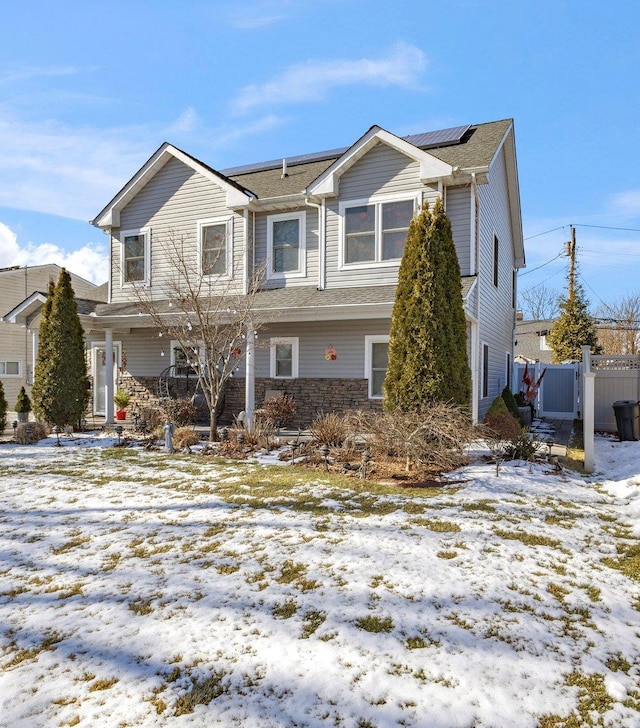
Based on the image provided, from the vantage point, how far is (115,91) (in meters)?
9.61

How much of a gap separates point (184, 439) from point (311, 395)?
3.95 metres

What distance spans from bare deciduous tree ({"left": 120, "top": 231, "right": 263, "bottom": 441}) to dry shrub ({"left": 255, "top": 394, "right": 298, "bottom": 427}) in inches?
44.1

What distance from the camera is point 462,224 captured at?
35.8 ft

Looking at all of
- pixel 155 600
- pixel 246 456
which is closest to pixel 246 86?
pixel 246 456

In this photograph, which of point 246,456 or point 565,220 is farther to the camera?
point 565,220

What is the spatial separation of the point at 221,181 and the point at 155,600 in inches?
462

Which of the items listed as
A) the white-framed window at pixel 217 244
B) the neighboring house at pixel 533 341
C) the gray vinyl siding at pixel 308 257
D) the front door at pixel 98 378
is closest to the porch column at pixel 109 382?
the front door at pixel 98 378

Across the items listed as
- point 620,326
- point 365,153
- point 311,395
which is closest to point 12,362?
point 311,395

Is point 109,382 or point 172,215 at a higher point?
point 172,215

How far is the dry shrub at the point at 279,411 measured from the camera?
1148cm

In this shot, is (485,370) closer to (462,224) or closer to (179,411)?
(462,224)

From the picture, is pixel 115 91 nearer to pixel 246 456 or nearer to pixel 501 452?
pixel 246 456

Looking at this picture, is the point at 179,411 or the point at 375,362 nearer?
the point at 179,411

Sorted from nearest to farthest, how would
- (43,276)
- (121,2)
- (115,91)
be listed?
(121,2) < (115,91) < (43,276)
